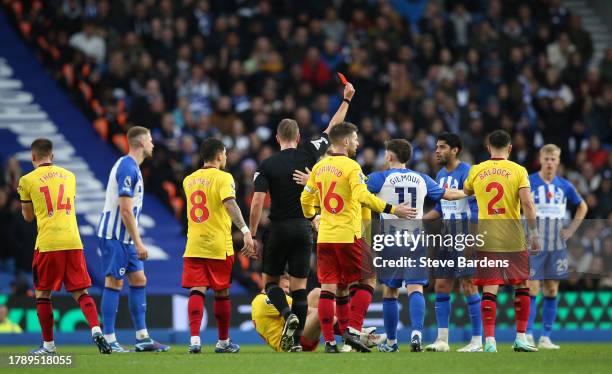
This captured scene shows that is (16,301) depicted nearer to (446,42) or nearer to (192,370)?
(192,370)

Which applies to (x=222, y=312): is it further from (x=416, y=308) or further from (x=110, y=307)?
(x=416, y=308)

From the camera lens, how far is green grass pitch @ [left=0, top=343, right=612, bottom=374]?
10625 millimetres

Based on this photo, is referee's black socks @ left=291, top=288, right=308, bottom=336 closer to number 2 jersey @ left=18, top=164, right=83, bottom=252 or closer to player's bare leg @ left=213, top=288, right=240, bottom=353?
player's bare leg @ left=213, top=288, right=240, bottom=353

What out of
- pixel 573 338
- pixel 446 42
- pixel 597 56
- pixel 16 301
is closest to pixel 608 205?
pixel 573 338

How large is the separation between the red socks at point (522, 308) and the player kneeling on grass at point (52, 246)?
4263 millimetres

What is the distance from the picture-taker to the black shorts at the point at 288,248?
13.3 metres

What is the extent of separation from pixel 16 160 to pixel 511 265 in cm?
1055

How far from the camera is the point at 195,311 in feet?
42.9

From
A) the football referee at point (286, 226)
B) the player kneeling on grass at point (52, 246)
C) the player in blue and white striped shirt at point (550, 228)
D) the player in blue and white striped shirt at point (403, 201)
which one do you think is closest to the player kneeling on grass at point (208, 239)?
the football referee at point (286, 226)

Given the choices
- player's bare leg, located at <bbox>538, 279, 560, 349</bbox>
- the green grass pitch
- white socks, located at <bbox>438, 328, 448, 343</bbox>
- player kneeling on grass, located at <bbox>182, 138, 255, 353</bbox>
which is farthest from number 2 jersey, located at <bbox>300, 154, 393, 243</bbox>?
player's bare leg, located at <bbox>538, 279, 560, 349</bbox>

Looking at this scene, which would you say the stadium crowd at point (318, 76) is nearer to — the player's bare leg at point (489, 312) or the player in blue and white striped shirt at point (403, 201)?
the player in blue and white striped shirt at point (403, 201)

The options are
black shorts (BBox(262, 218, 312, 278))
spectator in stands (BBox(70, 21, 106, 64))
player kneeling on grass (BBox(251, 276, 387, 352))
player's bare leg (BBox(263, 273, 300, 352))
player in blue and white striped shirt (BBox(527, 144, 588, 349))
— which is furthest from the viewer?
spectator in stands (BBox(70, 21, 106, 64))

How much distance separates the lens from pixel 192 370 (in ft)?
34.9

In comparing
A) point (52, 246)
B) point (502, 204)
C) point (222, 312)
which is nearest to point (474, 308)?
point (502, 204)
